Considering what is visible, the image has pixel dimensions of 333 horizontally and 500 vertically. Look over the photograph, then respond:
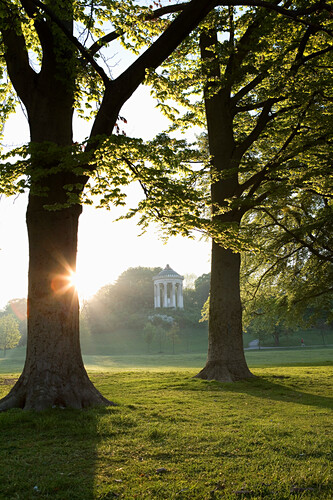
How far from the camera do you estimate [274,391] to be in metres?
10.3

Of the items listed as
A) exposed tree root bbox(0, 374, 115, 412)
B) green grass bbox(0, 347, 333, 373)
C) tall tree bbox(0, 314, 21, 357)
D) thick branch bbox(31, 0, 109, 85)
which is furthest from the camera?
tall tree bbox(0, 314, 21, 357)

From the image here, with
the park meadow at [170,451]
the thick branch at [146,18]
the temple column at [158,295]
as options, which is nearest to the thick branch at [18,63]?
the thick branch at [146,18]

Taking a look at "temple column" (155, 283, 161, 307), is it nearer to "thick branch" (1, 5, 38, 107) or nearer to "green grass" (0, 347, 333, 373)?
"green grass" (0, 347, 333, 373)

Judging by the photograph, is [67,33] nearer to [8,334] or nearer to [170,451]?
[170,451]

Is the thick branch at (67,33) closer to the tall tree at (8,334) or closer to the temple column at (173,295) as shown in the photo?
the tall tree at (8,334)

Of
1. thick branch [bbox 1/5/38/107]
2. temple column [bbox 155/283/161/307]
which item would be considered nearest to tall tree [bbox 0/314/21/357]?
temple column [bbox 155/283/161/307]

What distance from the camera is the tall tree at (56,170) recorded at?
7117 millimetres

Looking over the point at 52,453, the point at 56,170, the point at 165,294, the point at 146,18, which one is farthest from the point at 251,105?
the point at 165,294

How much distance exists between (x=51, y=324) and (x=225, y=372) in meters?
6.54

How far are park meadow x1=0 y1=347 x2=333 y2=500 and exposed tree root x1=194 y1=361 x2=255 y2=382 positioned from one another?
11.5ft

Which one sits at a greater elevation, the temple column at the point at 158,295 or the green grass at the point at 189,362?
the temple column at the point at 158,295

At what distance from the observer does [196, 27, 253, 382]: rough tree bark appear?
12.3m

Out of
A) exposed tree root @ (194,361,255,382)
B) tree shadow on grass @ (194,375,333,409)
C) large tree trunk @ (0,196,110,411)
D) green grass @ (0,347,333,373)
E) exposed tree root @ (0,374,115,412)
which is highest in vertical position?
large tree trunk @ (0,196,110,411)

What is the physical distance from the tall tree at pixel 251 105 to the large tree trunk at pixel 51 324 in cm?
443
